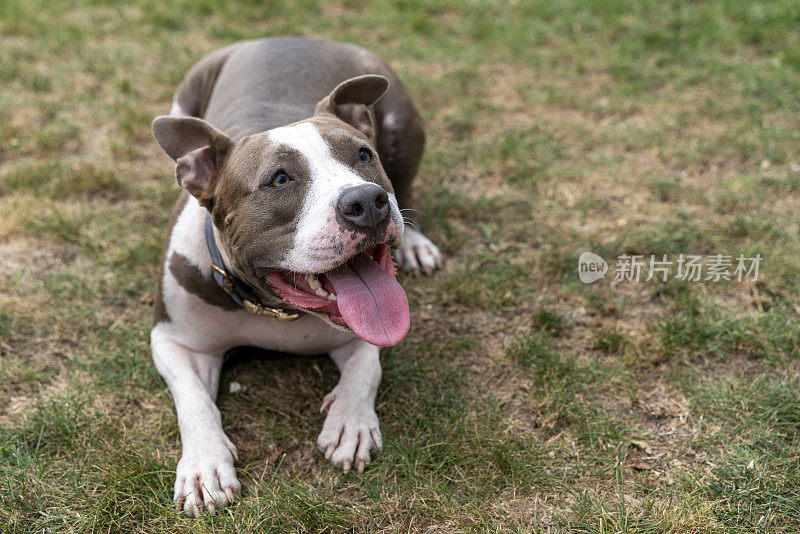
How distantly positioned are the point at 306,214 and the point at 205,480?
43.5 inches

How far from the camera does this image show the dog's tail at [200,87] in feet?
14.7

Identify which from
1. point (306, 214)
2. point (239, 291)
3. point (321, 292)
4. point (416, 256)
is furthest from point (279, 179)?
point (416, 256)

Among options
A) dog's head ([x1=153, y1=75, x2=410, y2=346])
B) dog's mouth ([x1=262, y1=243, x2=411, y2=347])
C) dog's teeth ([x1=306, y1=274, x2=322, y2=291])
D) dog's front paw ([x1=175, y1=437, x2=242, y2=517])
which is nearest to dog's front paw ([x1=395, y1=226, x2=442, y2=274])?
dog's head ([x1=153, y1=75, x2=410, y2=346])

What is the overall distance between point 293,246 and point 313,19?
553 centimetres

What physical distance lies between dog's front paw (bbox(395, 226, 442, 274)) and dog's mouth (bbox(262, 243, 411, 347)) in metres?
1.21

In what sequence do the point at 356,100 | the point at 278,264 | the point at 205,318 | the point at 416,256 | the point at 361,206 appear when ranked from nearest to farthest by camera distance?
the point at 361,206 < the point at 278,264 < the point at 205,318 < the point at 356,100 < the point at 416,256

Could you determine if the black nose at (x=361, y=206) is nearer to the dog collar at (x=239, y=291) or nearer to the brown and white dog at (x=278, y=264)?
the brown and white dog at (x=278, y=264)

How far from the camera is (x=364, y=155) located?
2.93 m

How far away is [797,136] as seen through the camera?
17.0 ft

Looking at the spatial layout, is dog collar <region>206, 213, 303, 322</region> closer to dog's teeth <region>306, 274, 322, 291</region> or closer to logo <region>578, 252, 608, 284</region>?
dog's teeth <region>306, 274, 322, 291</region>

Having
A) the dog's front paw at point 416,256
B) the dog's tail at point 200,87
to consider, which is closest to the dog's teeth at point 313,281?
the dog's front paw at point 416,256

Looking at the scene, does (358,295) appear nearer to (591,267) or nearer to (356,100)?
(356,100)

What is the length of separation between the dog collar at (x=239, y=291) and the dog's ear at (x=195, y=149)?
0.75ft

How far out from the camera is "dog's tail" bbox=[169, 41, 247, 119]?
14.7ft
